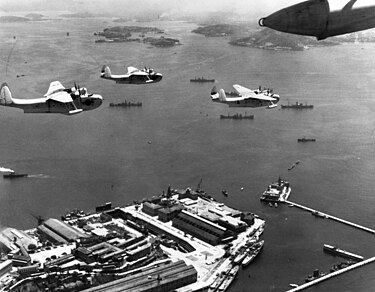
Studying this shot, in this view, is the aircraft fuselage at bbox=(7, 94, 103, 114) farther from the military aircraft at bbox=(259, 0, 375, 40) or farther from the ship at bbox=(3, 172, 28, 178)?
the ship at bbox=(3, 172, 28, 178)

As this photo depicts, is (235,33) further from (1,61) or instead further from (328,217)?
(328,217)

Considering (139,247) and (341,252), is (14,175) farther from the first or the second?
(341,252)

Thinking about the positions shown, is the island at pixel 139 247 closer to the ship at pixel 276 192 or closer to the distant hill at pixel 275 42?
the ship at pixel 276 192

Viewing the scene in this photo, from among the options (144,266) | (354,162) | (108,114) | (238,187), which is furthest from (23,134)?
(354,162)

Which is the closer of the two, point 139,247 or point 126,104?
point 139,247

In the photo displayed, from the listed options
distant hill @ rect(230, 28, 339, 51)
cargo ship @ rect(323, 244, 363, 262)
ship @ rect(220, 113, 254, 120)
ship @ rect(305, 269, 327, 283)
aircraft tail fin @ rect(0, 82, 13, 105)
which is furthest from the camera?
distant hill @ rect(230, 28, 339, 51)

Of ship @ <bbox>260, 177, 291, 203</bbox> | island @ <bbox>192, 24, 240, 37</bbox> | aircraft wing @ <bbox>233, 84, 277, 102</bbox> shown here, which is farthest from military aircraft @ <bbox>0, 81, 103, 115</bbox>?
island @ <bbox>192, 24, 240, 37</bbox>

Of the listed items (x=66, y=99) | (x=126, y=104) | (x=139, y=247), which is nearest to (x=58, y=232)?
(x=139, y=247)

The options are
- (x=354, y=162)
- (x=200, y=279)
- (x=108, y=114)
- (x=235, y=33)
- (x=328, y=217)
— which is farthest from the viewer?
(x=235, y=33)
